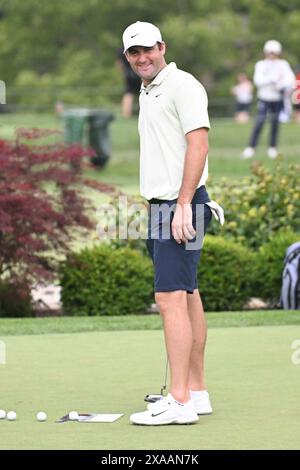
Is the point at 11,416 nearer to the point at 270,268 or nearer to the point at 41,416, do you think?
the point at 41,416

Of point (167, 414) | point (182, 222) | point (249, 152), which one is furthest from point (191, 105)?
point (249, 152)

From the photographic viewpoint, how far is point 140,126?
7270mm

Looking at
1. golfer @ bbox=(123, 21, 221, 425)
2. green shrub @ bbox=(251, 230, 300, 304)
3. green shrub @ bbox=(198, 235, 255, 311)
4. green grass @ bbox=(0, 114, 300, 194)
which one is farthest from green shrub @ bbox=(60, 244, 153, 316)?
green grass @ bbox=(0, 114, 300, 194)

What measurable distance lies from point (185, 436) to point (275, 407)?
83cm

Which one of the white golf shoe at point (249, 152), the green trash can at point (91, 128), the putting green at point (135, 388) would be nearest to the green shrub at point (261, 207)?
the putting green at point (135, 388)

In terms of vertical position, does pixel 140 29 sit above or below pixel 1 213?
above

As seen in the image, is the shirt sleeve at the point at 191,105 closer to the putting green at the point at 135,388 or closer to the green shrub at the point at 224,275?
the putting green at the point at 135,388

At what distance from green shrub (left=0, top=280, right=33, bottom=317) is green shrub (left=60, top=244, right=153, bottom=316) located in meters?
0.37

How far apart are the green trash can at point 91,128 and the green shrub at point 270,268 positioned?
13076mm

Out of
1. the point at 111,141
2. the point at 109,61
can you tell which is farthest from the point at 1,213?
the point at 109,61

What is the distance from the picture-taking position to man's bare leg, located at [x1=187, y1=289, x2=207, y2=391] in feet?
24.3

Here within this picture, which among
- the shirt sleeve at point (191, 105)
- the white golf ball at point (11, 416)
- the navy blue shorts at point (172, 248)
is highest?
A: the shirt sleeve at point (191, 105)

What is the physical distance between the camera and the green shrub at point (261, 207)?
13.5 meters

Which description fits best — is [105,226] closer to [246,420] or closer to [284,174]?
[284,174]
